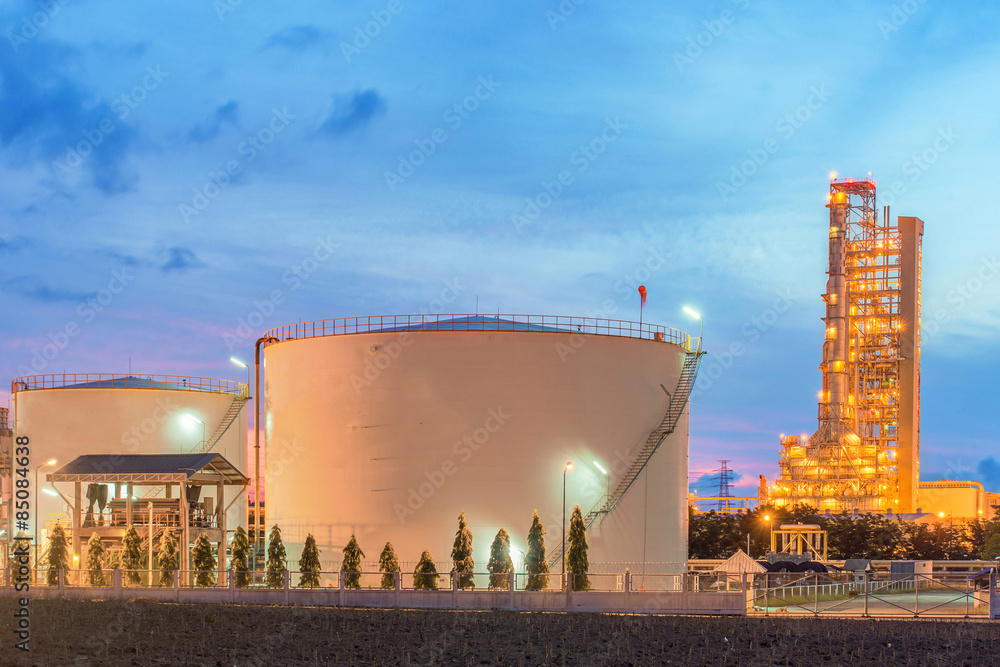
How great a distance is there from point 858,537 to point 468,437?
54251 mm

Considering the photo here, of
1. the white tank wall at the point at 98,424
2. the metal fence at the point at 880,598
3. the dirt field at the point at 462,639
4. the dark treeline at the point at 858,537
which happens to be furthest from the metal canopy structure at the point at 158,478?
the dark treeline at the point at 858,537

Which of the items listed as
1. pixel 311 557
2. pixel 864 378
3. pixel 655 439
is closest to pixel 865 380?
pixel 864 378

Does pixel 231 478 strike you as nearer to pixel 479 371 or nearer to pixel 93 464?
pixel 93 464

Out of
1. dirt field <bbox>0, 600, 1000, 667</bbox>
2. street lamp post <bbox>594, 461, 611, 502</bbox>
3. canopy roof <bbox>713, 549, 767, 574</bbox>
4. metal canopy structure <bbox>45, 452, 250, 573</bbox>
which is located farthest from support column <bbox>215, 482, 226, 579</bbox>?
canopy roof <bbox>713, 549, 767, 574</bbox>

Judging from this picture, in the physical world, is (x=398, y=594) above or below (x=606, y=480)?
below

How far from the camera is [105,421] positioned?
68188 millimetres

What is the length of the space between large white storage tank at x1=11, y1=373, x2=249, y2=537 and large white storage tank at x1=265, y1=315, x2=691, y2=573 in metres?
16.5

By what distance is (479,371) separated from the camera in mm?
52719

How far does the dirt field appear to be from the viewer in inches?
1062

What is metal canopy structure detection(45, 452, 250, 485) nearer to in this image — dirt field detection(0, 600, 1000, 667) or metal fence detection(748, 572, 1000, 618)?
dirt field detection(0, 600, 1000, 667)

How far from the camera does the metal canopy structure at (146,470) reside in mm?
51094

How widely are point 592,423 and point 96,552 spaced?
75.6ft

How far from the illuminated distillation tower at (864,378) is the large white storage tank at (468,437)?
6026 cm

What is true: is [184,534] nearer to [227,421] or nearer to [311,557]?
[311,557]
